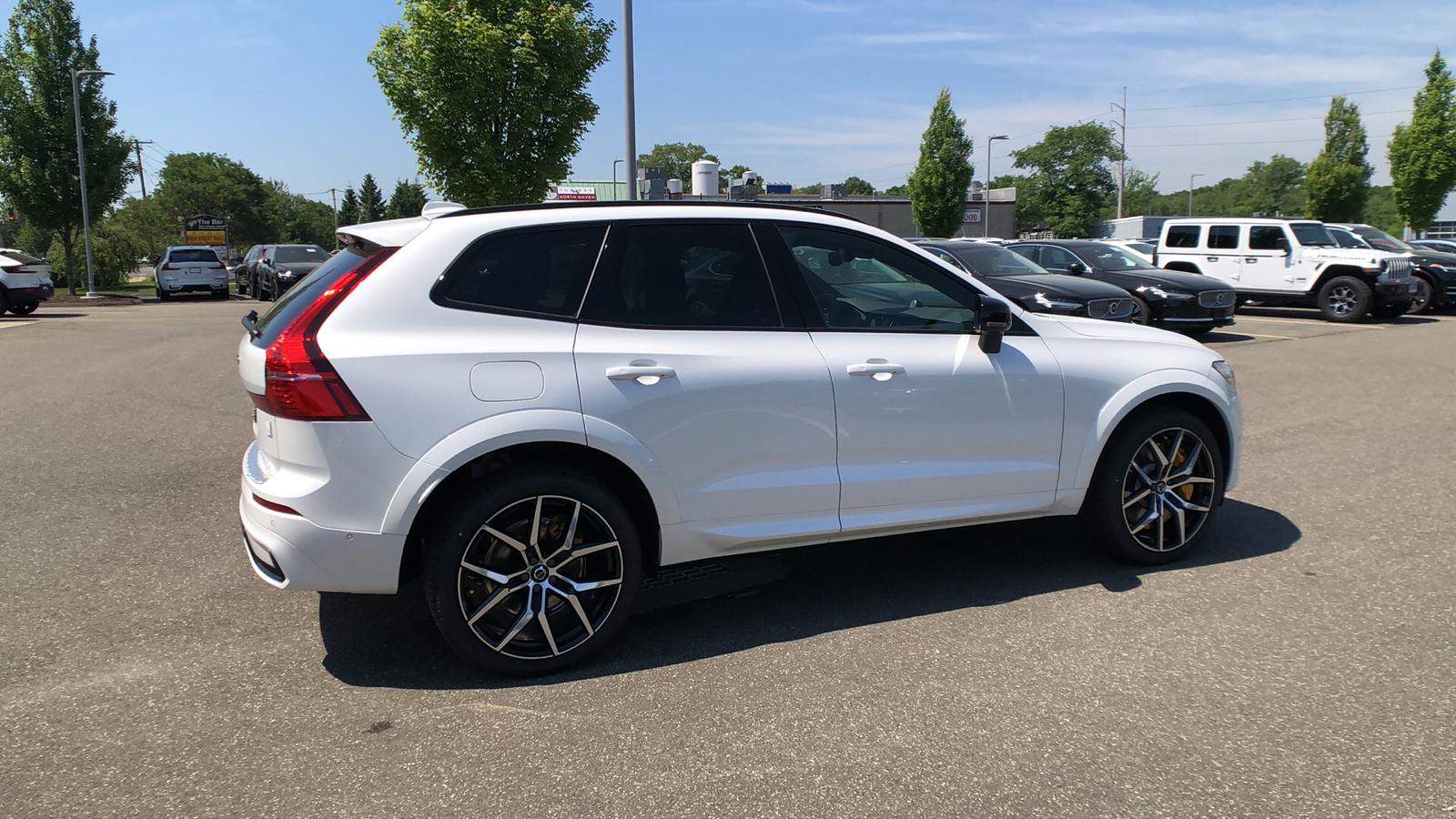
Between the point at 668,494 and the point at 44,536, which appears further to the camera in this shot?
the point at 44,536

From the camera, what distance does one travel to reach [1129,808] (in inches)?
107

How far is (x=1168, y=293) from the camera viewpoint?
14391mm

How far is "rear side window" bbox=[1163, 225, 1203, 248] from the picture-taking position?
64.2ft

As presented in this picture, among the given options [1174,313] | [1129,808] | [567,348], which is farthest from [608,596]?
[1174,313]

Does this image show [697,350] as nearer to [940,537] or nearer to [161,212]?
[940,537]

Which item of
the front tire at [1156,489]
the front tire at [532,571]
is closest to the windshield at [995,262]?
the front tire at [1156,489]

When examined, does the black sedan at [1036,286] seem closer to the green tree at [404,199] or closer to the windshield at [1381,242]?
the windshield at [1381,242]

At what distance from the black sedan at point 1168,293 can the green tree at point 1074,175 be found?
266 ft

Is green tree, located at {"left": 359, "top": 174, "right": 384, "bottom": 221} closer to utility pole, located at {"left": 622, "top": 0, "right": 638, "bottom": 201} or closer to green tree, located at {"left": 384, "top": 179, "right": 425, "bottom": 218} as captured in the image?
green tree, located at {"left": 384, "top": 179, "right": 425, "bottom": 218}

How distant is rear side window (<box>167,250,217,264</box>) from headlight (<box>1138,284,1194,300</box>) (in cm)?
2802

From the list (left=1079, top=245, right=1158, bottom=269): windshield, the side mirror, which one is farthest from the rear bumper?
(left=1079, top=245, right=1158, bottom=269): windshield

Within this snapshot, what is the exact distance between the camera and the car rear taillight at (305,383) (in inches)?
131

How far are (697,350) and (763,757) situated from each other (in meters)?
1.54

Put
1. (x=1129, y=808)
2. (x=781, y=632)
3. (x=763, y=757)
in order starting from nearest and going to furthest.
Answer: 1. (x=1129, y=808)
2. (x=763, y=757)
3. (x=781, y=632)
